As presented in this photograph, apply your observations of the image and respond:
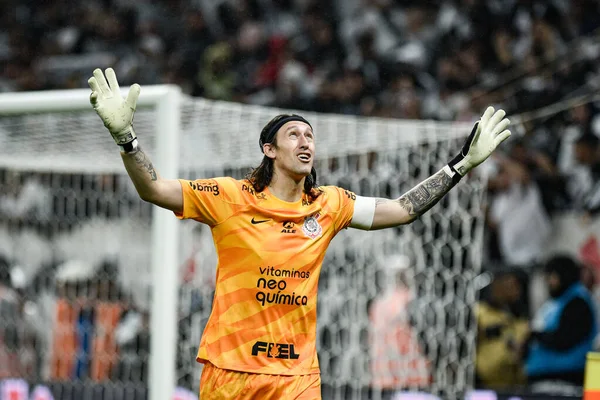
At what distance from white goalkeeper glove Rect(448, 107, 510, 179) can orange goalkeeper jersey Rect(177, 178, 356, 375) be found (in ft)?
2.72

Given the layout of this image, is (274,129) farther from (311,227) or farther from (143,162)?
(143,162)

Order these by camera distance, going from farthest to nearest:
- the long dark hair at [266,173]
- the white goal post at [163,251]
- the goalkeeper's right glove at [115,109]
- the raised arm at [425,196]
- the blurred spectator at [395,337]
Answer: the blurred spectator at [395,337]
the white goal post at [163,251]
the raised arm at [425,196]
the long dark hair at [266,173]
the goalkeeper's right glove at [115,109]

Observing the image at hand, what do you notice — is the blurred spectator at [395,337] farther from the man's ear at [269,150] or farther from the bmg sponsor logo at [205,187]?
the bmg sponsor logo at [205,187]

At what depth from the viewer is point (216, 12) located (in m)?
14.8

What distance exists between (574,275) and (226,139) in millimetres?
2871

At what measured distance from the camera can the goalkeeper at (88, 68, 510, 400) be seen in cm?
464

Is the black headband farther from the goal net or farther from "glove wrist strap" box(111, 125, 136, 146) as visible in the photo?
the goal net

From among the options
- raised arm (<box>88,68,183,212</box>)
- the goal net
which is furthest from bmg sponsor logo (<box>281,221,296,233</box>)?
the goal net

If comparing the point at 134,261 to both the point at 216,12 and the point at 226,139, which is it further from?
the point at 216,12

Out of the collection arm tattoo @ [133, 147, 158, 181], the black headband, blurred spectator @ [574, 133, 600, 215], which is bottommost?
arm tattoo @ [133, 147, 158, 181]

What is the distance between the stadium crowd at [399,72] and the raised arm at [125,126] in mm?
3970

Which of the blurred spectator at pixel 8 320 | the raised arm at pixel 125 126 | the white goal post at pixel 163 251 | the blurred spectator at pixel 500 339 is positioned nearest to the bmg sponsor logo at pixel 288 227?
the raised arm at pixel 125 126

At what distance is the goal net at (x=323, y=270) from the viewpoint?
8.16 m

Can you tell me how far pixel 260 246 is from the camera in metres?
4.80
